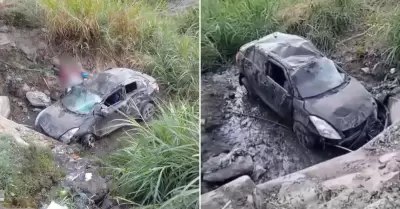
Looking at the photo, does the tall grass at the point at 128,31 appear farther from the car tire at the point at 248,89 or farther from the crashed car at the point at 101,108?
the car tire at the point at 248,89

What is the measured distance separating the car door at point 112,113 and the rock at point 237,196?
0.56 meters

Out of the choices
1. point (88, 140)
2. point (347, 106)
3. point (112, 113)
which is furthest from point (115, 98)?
point (347, 106)

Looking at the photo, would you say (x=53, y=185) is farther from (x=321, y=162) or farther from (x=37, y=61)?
(x=321, y=162)

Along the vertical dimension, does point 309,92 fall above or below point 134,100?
above

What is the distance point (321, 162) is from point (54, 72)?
1001 mm

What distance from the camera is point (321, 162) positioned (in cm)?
145

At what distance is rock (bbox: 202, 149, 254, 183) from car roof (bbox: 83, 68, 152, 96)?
22.4 inches

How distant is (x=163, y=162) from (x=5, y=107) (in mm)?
580

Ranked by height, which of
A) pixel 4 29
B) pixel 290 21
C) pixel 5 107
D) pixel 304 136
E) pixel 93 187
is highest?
pixel 290 21

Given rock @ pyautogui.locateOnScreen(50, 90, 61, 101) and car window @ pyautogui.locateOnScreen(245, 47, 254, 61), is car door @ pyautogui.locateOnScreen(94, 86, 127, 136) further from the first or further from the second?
car window @ pyautogui.locateOnScreen(245, 47, 254, 61)

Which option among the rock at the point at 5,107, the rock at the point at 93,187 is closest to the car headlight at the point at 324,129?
the rock at the point at 93,187

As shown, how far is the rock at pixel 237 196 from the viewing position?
147cm

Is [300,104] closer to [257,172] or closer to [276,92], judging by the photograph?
[276,92]

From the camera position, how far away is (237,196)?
1.48 metres
